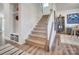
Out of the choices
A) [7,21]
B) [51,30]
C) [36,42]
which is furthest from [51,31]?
[7,21]

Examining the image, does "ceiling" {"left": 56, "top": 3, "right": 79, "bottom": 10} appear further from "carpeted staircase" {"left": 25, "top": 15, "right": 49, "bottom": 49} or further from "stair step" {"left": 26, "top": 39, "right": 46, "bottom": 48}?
"stair step" {"left": 26, "top": 39, "right": 46, "bottom": 48}

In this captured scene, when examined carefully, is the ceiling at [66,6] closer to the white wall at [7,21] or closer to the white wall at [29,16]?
the white wall at [29,16]

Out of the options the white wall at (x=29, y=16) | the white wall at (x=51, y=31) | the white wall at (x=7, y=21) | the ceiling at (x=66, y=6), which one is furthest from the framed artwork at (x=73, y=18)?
the white wall at (x=7, y=21)

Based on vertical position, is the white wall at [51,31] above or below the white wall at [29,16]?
below

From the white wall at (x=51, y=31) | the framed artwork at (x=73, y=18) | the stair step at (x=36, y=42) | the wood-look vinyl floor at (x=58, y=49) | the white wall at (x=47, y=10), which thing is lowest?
the wood-look vinyl floor at (x=58, y=49)

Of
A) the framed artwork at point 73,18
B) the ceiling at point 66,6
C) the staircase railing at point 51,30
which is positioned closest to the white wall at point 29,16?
the staircase railing at point 51,30

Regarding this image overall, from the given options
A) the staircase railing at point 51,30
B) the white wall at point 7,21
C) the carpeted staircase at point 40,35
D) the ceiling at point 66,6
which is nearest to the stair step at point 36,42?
the carpeted staircase at point 40,35

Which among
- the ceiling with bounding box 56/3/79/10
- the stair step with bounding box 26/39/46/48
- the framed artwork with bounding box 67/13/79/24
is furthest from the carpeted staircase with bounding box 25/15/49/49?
the framed artwork with bounding box 67/13/79/24

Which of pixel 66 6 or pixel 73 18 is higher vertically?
pixel 66 6

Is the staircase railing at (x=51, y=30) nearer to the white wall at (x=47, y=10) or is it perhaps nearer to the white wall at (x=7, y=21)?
the white wall at (x=47, y=10)

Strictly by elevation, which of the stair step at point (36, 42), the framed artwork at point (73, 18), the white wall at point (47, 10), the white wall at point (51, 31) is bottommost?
the stair step at point (36, 42)

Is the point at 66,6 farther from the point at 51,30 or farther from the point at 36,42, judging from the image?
the point at 36,42

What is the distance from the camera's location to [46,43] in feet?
5.80

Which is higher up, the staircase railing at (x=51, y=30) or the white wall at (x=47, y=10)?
the white wall at (x=47, y=10)
